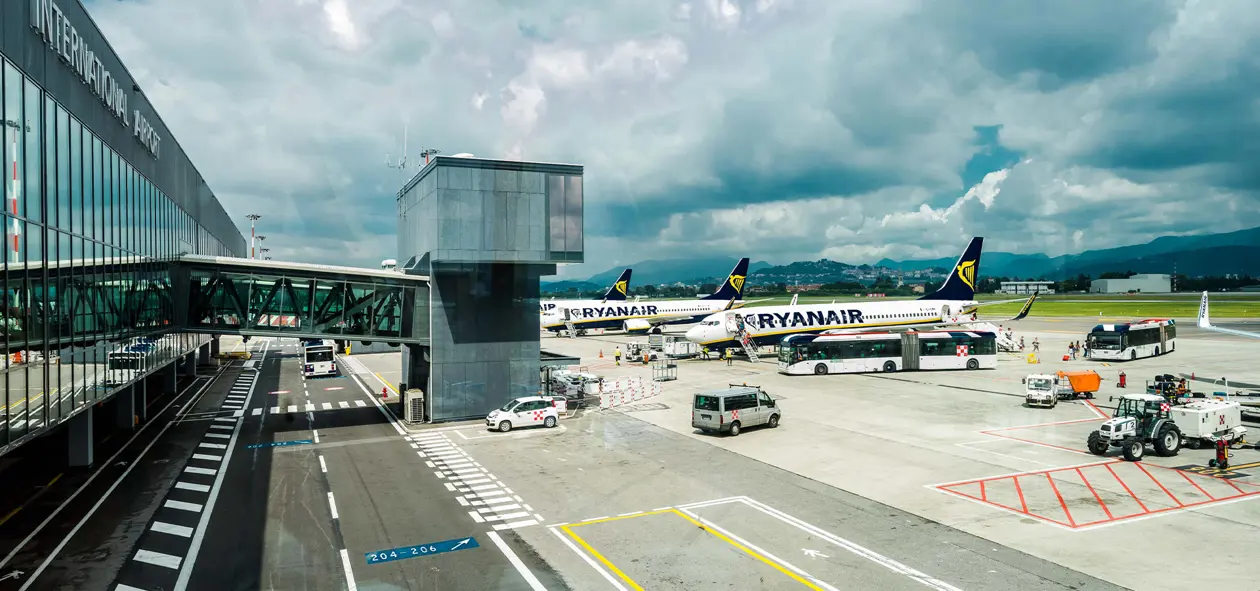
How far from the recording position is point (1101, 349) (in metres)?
67.1

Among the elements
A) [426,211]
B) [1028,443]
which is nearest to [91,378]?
[426,211]

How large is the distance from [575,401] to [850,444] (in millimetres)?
20360

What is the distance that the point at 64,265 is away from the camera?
789 inches

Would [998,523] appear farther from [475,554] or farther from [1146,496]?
[475,554]

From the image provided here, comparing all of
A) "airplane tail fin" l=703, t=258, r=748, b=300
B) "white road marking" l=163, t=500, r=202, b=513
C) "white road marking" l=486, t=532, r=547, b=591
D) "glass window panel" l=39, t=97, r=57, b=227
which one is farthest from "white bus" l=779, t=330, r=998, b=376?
"airplane tail fin" l=703, t=258, r=748, b=300

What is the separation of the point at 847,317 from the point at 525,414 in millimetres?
47654

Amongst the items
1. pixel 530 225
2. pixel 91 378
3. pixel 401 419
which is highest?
pixel 530 225

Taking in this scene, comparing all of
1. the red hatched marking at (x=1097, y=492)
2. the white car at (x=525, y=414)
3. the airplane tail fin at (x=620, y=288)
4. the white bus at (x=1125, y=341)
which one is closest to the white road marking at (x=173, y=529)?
the white car at (x=525, y=414)

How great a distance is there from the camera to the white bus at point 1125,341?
6619 centimetres

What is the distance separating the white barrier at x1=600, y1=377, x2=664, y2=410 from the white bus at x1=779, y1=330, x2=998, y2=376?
1348 cm

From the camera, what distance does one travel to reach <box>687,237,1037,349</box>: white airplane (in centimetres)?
7244

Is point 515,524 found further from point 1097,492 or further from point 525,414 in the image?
point 1097,492

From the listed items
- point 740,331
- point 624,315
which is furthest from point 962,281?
point 624,315

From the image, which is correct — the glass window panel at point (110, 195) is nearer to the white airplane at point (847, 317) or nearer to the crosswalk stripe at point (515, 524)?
the crosswalk stripe at point (515, 524)
